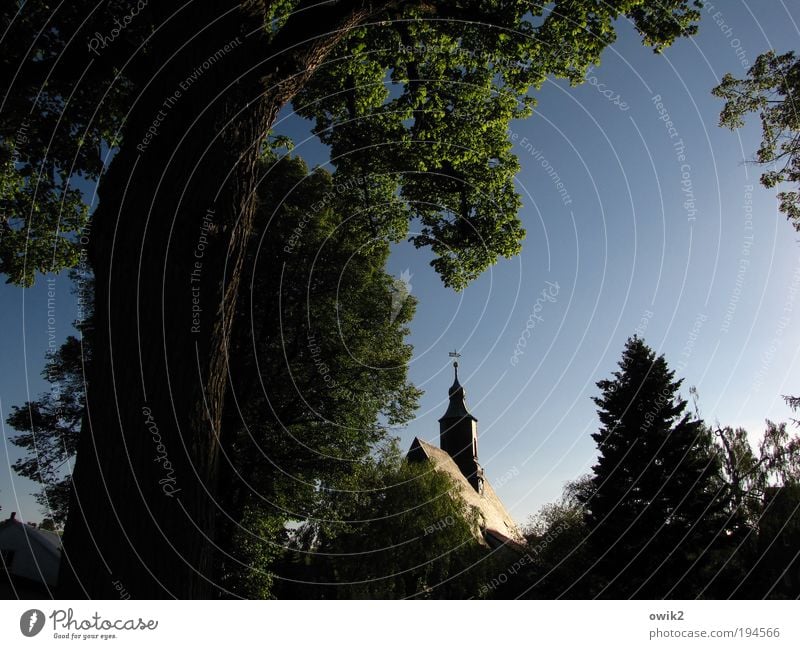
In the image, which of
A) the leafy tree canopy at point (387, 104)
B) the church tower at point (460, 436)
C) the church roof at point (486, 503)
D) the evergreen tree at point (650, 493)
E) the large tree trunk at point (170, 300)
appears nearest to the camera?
the large tree trunk at point (170, 300)

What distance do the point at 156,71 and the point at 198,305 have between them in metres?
2.20

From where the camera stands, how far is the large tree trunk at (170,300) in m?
2.98

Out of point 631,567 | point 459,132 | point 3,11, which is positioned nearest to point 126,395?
point 3,11

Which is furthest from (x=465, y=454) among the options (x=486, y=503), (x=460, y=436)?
(x=486, y=503)

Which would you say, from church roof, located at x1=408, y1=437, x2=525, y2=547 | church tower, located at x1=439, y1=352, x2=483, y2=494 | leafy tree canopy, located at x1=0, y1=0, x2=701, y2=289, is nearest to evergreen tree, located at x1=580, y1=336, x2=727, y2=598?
leafy tree canopy, located at x1=0, y1=0, x2=701, y2=289

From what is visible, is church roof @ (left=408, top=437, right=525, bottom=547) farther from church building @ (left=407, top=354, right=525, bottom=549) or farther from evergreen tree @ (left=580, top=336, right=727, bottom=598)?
evergreen tree @ (left=580, top=336, right=727, bottom=598)

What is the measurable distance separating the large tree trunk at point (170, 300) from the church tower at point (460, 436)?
56.3 meters

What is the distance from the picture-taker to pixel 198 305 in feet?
11.6

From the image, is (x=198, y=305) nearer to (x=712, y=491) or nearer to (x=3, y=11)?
(x=3, y=11)

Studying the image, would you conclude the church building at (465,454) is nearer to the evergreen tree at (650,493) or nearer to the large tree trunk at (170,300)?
the evergreen tree at (650,493)

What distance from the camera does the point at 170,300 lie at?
3.45 metres
